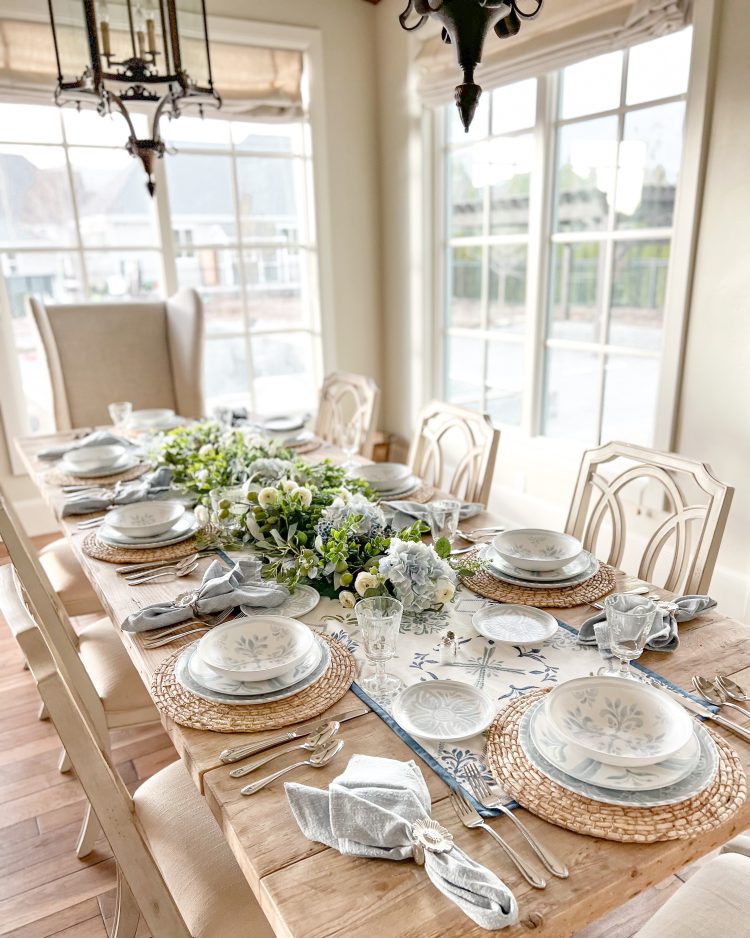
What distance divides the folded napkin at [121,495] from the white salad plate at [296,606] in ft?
2.05

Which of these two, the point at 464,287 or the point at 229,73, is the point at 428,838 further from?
the point at 229,73

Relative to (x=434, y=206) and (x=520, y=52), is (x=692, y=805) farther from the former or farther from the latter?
(x=434, y=206)

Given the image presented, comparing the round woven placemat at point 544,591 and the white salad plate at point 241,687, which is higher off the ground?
the white salad plate at point 241,687

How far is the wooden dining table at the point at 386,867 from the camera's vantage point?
671 millimetres

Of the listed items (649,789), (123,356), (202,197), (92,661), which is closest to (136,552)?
(92,661)

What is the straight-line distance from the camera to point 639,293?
2.75 meters

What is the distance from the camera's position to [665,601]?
127cm

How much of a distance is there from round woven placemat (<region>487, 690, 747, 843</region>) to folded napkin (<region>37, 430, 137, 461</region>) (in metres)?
1.88

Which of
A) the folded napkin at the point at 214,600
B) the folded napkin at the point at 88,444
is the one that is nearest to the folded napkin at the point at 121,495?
the folded napkin at the point at 88,444

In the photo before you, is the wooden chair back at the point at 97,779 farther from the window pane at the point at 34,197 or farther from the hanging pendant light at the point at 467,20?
the window pane at the point at 34,197

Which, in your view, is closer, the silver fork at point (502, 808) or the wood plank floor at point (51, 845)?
the silver fork at point (502, 808)

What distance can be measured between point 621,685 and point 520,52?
2.76m

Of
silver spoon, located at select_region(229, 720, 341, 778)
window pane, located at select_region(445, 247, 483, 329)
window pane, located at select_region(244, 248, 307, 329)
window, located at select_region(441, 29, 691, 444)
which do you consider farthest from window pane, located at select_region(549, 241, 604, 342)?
silver spoon, located at select_region(229, 720, 341, 778)

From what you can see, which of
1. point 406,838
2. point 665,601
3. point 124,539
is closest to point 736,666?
point 665,601
